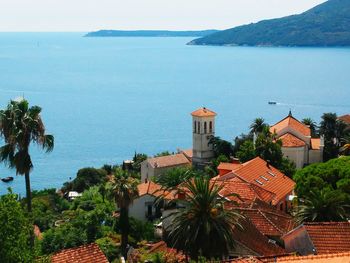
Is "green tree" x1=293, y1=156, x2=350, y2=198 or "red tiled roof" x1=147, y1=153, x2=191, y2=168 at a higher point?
"green tree" x1=293, y1=156, x2=350, y2=198

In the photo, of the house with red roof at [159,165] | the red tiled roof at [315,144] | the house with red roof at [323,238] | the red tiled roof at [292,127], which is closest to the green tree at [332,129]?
the red tiled roof at [315,144]

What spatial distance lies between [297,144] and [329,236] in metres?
33.3

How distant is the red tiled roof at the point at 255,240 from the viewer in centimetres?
2538

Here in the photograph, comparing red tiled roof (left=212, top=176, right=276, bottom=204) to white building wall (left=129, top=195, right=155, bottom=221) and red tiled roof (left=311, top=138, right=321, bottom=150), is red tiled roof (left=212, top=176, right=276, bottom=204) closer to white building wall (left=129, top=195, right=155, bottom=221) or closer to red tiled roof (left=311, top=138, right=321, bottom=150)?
white building wall (left=129, top=195, right=155, bottom=221)

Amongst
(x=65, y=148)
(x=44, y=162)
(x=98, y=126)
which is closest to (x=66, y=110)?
(x=98, y=126)

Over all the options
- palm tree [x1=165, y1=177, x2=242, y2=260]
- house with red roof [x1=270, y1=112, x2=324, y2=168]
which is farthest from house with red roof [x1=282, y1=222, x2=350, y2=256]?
house with red roof [x1=270, y1=112, x2=324, y2=168]

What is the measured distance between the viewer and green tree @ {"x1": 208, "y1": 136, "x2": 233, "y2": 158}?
60.3m

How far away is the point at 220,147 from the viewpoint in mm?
60312

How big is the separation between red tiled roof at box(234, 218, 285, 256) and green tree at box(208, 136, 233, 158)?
32785 mm

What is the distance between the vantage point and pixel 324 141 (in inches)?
2338

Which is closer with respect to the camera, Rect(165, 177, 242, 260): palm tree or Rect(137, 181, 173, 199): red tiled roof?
Rect(165, 177, 242, 260): palm tree

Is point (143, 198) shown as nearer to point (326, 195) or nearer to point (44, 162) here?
point (326, 195)

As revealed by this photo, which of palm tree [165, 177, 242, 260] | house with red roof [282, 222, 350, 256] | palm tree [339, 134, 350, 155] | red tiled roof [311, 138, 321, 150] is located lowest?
red tiled roof [311, 138, 321, 150]

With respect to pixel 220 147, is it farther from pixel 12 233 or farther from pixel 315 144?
pixel 12 233
